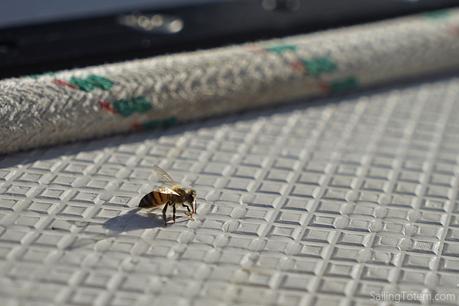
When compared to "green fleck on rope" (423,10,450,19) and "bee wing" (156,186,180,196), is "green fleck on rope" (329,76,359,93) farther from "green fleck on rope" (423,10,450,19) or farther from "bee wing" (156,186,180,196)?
"bee wing" (156,186,180,196)

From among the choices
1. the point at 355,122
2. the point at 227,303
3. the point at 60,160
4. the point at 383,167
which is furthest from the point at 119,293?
the point at 355,122

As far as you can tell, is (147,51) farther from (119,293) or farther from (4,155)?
(119,293)

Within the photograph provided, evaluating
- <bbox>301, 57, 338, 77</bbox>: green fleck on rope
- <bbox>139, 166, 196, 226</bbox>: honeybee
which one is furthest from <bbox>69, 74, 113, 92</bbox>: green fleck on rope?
<bbox>301, 57, 338, 77</bbox>: green fleck on rope

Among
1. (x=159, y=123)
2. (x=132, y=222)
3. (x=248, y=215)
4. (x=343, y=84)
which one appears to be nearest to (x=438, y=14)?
(x=343, y=84)

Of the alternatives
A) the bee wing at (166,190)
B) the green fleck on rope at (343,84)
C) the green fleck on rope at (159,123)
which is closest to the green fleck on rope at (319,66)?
the green fleck on rope at (343,84)

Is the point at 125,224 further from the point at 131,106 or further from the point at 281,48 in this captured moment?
the point at 281,48

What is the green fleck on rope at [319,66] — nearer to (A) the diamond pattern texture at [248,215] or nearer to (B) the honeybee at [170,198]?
(A) the diamond pattern texture at [248,215]
